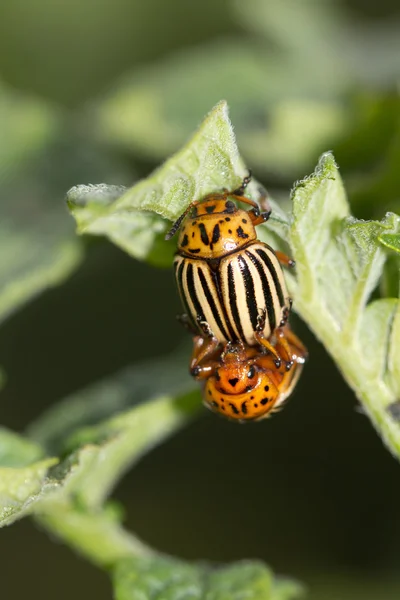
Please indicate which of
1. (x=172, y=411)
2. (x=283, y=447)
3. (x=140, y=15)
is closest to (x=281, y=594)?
(x=172, y=411)

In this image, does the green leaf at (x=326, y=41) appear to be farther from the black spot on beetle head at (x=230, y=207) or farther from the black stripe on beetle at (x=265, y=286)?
the black stripe on beetle at (x=265, y=286)

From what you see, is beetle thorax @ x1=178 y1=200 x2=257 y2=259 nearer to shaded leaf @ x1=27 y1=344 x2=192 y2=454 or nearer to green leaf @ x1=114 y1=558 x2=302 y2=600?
shaded leaf @ x1=27 y1=344 x2=192 y2=454

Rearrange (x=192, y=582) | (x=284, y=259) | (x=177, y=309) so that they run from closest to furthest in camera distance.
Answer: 1. (x=284, y=259)
2. (x=192, y=582)
3. (x=177, y=309)

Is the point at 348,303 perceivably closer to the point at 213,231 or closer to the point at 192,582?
the point at 213,231

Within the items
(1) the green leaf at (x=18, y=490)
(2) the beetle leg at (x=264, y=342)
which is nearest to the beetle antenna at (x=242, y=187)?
(2) the beetle leg at (x=264, y=342)

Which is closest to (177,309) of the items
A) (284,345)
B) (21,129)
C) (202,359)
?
(21,129)

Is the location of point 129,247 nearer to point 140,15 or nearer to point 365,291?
point 365,291

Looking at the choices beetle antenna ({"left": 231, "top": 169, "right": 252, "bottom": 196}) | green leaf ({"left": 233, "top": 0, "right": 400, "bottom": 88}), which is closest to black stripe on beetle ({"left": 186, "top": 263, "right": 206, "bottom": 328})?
beetle antenna ({"left": 231, "top": 169, "right": 252, "bottom": 196})
